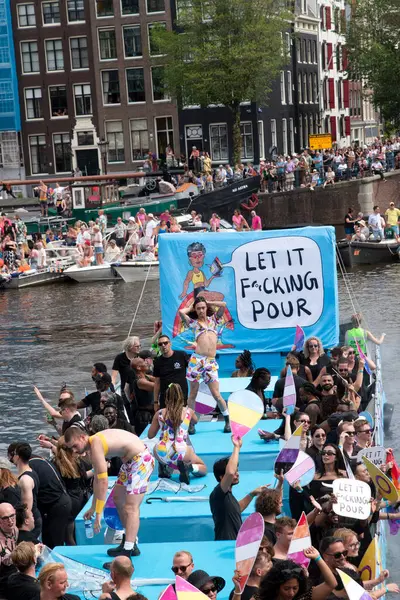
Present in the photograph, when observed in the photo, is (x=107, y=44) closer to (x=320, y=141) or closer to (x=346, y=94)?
(x=320, y=141)

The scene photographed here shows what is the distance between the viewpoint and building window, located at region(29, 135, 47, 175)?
66.6 meters

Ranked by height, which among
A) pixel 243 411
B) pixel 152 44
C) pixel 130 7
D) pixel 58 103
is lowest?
pixel 243 411

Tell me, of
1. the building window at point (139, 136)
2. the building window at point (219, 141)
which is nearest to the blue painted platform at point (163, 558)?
the building window at point (219, 141)

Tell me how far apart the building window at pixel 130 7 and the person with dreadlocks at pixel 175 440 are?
Answer: 55.0 meters

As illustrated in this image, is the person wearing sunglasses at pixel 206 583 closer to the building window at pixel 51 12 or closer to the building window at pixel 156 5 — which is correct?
the building window at pixel 156 5

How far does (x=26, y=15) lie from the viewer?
65500 mm

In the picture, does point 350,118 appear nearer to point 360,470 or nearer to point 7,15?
point 7,15

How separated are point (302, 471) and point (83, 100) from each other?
191 ft

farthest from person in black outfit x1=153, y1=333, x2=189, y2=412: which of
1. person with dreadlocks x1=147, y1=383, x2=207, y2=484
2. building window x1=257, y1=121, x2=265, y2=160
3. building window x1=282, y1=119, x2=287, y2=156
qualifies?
building window x1=282, y1=119, x2=287, y2=156

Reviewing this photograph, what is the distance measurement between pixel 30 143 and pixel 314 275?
166 feet

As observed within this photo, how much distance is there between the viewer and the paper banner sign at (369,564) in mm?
8555

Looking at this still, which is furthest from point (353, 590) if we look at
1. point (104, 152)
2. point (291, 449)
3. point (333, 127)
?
point (333, 127)

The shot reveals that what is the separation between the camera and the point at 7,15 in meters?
65.7

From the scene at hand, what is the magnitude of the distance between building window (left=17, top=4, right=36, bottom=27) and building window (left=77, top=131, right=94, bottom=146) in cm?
671
